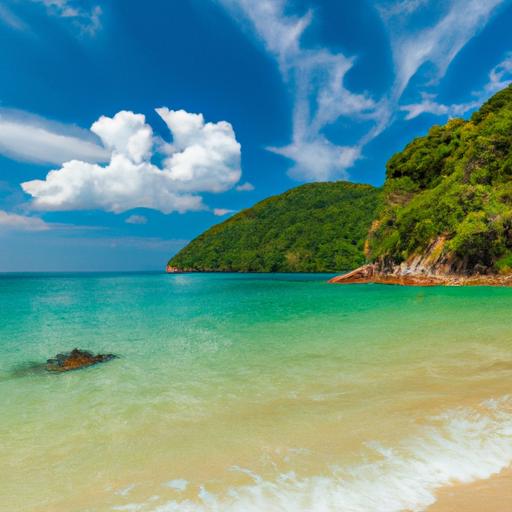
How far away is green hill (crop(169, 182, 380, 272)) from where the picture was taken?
412 ft

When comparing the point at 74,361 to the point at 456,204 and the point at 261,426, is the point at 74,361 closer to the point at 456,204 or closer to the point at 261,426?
the point at 261,426

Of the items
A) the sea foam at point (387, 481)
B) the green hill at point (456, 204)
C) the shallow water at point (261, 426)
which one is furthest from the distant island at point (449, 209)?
the sea foam at point (387, 481)

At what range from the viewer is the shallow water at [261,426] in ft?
11.5

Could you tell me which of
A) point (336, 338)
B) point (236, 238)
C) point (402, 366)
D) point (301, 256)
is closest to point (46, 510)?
point (402, 366)

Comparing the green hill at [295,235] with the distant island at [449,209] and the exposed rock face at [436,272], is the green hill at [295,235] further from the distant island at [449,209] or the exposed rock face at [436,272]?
the exposed rock face at [436,272]

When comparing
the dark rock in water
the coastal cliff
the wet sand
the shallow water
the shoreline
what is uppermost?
the coastal cliff

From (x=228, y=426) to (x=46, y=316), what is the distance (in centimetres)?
2158

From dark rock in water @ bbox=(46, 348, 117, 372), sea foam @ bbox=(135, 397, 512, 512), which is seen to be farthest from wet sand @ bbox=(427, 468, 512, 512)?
dark rock in water @ bbox=(46, 348, 117, 372)

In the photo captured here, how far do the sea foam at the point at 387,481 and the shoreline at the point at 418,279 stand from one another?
3649cm

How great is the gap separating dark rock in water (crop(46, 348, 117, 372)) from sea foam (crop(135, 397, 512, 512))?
7528 mm

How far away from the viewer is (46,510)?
11.1ft

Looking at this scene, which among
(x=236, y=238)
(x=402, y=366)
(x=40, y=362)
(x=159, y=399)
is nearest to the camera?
(x=159, y=399)

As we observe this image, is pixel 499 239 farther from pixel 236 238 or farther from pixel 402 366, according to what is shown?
pixel 236 238

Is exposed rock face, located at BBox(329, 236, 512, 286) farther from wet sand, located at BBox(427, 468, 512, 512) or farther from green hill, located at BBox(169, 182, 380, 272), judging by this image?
green hill, located at BBox(169, 182, 380, 272)
